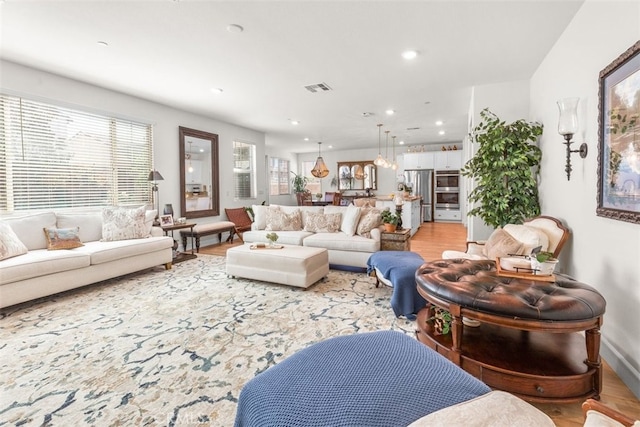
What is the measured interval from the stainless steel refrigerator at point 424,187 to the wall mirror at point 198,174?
6.38 metres

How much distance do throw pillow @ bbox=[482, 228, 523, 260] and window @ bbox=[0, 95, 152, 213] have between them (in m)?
5.42

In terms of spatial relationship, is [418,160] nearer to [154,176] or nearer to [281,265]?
[281,265]

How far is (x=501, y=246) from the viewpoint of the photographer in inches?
106

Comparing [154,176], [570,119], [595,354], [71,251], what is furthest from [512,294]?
[154,176]

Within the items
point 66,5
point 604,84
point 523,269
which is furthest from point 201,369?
point 604,84

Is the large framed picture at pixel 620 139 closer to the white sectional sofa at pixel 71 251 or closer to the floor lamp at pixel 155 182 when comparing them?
the white sectional sofa at pixel 71 251

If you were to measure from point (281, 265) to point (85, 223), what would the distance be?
9.50ft

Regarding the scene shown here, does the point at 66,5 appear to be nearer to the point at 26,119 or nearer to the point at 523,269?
the point at 26,119

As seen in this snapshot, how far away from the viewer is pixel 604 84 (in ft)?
6.90

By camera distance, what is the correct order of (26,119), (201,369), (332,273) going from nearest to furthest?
1. (201,369)
2. (26,119)
3. (332,273)

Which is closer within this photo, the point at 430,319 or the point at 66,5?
the point at 430,319

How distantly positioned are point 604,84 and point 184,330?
375cm

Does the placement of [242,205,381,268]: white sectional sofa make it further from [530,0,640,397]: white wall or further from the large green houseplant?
[530,0,640,397]: white wall

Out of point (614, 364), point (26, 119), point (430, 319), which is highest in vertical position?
point (26, 119)
